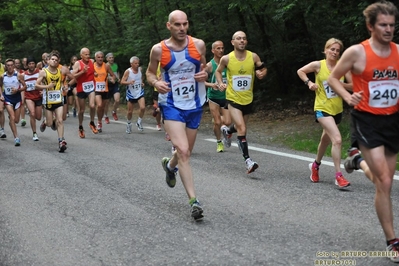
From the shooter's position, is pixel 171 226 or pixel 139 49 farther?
pixel 139 49

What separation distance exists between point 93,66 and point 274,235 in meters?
12.0

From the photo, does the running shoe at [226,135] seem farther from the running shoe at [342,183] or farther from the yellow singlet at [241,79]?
the running shoe at [342,183]

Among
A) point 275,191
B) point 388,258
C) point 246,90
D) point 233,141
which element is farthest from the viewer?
point 233,141

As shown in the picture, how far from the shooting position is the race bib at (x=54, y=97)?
44.1 ft

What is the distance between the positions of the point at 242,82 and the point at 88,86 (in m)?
7.38

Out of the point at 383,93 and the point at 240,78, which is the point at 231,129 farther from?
the point at 383,93

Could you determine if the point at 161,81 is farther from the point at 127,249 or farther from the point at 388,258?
the point at 388,258

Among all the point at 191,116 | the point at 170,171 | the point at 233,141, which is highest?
the point at 191,116

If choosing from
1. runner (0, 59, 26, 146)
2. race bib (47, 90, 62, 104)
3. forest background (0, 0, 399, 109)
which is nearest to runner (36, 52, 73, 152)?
race bib (47, 90, 62, 104)

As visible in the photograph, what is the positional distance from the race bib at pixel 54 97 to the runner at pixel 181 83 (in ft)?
22.4

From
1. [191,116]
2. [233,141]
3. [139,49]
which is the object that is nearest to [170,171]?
[191,116]

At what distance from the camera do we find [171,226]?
641 cm

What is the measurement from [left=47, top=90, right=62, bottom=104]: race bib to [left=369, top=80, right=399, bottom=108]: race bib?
929cm

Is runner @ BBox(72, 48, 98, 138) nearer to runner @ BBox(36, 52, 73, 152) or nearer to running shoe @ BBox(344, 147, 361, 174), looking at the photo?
runner @ BBox(36, 52, 73, 152)
